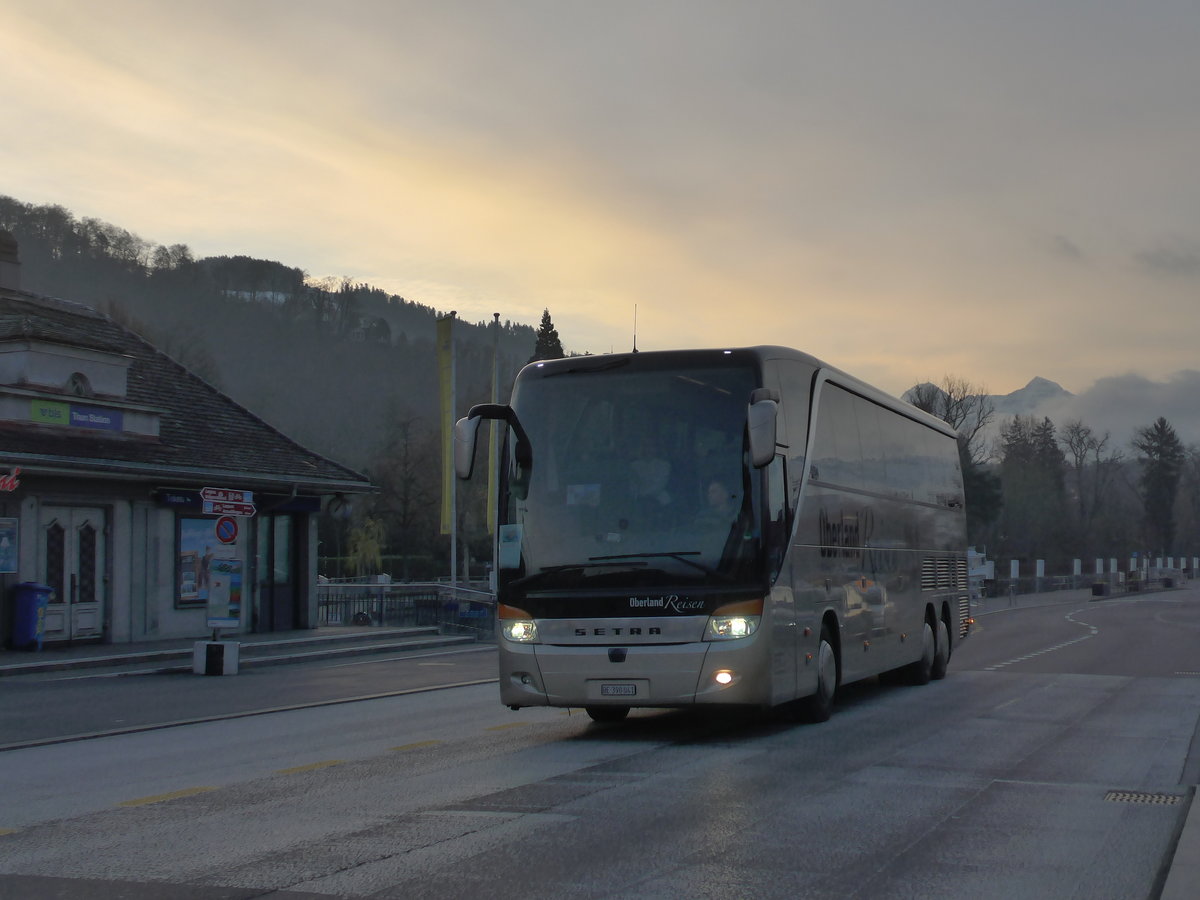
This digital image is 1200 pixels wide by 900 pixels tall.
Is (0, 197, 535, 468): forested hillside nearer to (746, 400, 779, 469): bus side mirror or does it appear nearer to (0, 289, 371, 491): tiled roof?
(0, 289, 371, 491): tiled roof

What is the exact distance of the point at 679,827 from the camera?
7637mm

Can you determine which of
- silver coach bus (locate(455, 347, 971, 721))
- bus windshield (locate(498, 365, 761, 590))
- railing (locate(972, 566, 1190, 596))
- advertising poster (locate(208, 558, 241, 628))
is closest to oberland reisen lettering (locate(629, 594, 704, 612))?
silver coach bus (locate(455, 347, 971, 721))

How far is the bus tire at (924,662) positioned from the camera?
1778 cm

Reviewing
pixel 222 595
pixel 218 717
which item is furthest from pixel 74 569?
pixel 218 717

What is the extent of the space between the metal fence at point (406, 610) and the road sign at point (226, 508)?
10421 mm

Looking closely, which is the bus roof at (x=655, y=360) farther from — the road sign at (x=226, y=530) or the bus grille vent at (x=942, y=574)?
the road sign at (x=226, y=530)

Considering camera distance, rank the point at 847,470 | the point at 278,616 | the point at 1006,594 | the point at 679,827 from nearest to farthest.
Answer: the point at 679,827 < the point at 847,470 < the point at 278,616 < the point at 1006,594

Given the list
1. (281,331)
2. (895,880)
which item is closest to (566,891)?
(895,880)

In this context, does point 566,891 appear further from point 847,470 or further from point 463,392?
point 463,392

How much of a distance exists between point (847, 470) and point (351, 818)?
789 cm

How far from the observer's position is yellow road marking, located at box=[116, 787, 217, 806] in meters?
8.77

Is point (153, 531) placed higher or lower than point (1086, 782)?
higher

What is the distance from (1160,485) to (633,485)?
529 ft

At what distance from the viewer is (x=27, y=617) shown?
22.5m
